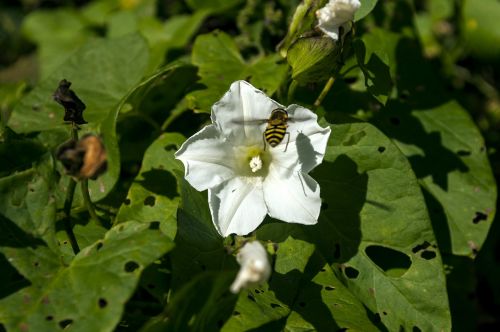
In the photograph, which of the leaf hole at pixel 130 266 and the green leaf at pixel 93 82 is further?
the green leaf at pixel 93 82

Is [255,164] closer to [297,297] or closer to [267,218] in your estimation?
[267,218]

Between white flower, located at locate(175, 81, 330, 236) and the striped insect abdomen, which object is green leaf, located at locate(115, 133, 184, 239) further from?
the striped insect abdomen

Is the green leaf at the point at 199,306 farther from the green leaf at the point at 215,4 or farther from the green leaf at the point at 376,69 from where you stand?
the green leaf at the point at 215,4

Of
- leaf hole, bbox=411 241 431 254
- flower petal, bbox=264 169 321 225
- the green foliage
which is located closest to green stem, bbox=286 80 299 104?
the green foliage

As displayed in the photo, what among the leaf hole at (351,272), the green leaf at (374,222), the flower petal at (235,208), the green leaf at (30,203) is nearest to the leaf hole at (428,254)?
the green leaf at (374,222)

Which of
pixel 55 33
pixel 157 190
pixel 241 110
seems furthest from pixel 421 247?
pixel 55 33

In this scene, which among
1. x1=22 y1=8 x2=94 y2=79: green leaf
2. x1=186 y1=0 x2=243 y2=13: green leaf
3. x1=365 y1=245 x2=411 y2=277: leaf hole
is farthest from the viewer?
x1=22 y1=8 x2=94 y2=79: green leaf

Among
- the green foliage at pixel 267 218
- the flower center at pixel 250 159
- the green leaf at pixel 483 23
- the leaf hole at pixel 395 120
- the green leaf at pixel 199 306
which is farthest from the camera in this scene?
the green leaf at pixel 483 23

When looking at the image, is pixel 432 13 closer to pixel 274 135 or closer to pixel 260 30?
pixel 260 30
